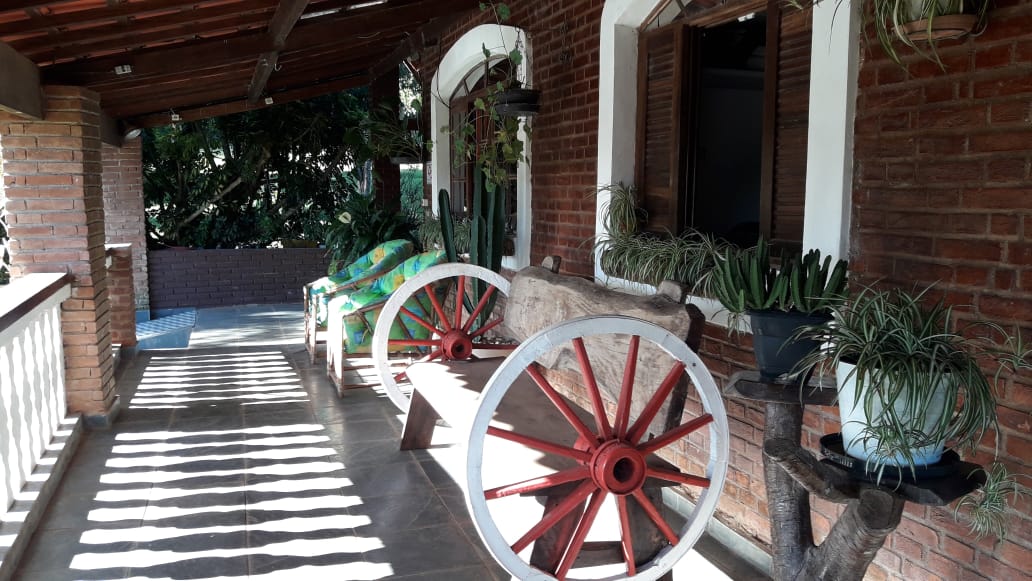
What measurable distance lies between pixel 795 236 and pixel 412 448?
225 centimetres

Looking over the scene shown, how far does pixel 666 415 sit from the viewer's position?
2504 millimetres

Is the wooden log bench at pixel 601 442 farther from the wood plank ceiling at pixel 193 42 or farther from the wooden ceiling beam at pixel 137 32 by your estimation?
the wooden ceiling beam at pixel 137 32

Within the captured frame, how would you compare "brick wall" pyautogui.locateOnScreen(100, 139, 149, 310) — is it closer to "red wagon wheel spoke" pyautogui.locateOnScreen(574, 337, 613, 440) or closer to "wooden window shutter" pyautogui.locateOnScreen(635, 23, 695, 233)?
"wooden window shutter" pyautogui.locateOnScreen(635, 23, 695, 233)

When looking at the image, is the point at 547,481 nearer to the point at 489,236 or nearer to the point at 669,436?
the point at 669,436

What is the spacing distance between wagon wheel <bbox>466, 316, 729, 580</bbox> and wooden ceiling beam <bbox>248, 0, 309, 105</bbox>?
2468 mm

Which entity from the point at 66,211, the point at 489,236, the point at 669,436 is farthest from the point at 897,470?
the point at 66,211

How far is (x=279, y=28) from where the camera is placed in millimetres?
4426

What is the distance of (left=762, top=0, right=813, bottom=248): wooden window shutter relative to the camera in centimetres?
299

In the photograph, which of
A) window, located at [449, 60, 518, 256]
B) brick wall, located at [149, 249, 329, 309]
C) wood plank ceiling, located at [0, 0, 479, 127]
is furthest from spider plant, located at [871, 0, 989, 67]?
brick wall, located at [149, 249, 329, 309]

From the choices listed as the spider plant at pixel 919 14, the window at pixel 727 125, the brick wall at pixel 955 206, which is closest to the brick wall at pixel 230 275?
the window at pixel 727 125

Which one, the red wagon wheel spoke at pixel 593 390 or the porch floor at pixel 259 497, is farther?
the porch floor at pixel 259 497

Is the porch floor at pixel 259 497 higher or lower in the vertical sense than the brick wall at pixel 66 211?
lower

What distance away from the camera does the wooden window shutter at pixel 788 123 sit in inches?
118

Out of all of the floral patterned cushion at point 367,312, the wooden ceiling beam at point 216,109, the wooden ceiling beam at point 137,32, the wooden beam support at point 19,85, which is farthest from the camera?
the wooden ceiling beam at point 216,109
